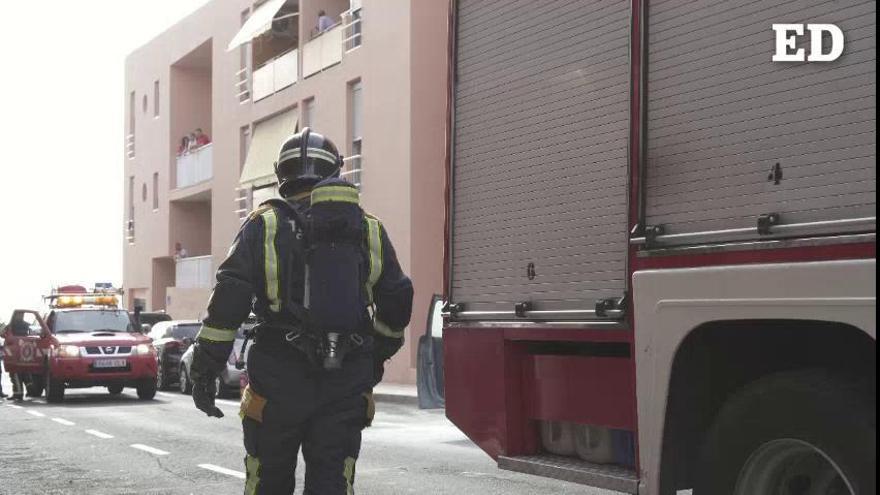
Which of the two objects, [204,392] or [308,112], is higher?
[308,112]

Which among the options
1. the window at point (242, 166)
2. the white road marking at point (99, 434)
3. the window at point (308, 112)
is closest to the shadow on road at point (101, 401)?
the white road marking at point (99, 434)

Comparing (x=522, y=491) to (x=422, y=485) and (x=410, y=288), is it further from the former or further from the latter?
(x=410, y=288)

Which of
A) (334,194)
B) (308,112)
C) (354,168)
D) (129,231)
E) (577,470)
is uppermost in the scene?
(308,112)

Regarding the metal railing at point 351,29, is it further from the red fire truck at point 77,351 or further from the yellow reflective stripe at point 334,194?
the yellow reflective stripe at point 334,194

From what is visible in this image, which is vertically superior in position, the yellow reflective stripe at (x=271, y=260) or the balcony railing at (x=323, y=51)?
the balcony railing at (x=323, y=51)

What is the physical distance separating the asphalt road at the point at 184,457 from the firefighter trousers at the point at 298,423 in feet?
13.4

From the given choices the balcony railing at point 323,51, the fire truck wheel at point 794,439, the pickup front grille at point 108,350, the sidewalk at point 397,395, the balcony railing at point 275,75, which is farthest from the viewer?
the balcony railing at point 275,75

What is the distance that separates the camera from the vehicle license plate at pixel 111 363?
839 inches

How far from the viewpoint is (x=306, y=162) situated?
16.3 ft

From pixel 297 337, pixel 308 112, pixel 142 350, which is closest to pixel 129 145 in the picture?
pixel 308 112

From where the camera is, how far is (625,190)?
5.37 meters

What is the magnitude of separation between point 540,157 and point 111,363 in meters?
→ 16.6

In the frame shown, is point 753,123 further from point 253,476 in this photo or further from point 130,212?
point 130,212

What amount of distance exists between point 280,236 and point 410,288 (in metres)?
0.63
